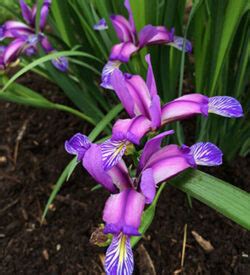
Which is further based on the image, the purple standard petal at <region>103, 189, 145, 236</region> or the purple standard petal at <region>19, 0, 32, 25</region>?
the purple standard petal at <region>19, 0, 32, 25</region>

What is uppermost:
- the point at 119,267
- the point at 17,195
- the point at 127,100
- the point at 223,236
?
the point at 127,100

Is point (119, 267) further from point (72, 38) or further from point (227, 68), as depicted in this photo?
point (72, 38)

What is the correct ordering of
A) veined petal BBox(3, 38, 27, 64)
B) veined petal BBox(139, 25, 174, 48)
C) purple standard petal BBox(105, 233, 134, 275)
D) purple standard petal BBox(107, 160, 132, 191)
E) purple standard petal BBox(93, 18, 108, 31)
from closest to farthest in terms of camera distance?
purple standard petal BBox(105, 233, 134, 275), purple standard petal BBox(107, 160, 132, 191), veined petal BBox(139, 25, 174, 48), purple standard petal BBox(93, 18, 108, 31), veined petal BBox(3, 38, 27, 64)

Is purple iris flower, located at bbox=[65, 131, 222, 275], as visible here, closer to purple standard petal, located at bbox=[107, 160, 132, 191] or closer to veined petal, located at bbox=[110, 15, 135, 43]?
purple standard petal, located at bbox=[107, 160, 132, 191]

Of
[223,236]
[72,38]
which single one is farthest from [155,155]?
[72,38]

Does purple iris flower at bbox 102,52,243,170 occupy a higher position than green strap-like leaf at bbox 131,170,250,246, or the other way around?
purple iris flower at bbox 102,52,243,170

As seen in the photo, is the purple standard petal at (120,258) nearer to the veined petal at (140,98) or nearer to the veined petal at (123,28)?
the veined petal at (140,98)

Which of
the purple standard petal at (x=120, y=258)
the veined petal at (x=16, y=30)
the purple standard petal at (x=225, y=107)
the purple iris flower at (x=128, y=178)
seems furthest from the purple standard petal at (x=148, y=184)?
the veined petal at (x=16, y=30)

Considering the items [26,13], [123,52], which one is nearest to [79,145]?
[123,52]

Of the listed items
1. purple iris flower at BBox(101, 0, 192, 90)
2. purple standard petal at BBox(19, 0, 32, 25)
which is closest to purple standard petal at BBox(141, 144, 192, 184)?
purple iris flower at BBox(101, 0, 192, 90)
